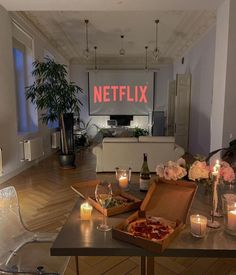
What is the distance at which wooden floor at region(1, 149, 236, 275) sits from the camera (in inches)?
74.5

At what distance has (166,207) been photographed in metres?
1.18

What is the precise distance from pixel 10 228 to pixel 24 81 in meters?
4.58

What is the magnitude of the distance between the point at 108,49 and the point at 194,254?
746 cm

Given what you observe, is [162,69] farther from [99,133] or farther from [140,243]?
[140,243]

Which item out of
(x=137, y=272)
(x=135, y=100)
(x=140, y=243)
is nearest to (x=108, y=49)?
(x=135, y=100)

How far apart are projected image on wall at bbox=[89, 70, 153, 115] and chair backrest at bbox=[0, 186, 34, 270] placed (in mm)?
7644

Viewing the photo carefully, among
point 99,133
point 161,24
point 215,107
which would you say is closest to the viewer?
point 215,107

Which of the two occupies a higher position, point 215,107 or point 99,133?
point 215,107

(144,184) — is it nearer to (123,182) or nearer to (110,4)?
(123,182)

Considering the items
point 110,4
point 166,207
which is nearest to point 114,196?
point 166,207

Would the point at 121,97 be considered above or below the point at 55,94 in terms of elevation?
above

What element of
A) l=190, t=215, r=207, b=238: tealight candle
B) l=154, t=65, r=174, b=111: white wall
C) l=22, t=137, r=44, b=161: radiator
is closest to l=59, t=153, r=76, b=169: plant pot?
l=22, t=137, r=44, b=161: radiator

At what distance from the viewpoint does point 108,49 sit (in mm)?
7613

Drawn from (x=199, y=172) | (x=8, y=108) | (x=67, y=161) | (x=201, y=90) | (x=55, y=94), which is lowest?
(x=67, y=161)
